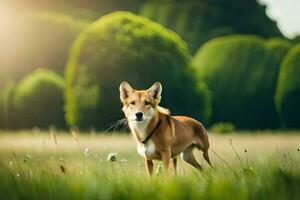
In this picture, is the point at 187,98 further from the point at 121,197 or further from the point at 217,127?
the point at 121,197

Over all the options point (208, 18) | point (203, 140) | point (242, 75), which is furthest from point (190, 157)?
point (208, 18)

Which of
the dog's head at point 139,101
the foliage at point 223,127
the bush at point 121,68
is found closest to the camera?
the dog's head at point 139,101

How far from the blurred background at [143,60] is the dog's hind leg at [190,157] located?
1.29 ft

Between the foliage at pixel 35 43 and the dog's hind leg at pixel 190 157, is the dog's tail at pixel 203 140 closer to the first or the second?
the dog's hind leg at pixel 190 157

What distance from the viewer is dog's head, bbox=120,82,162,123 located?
6.05 metres

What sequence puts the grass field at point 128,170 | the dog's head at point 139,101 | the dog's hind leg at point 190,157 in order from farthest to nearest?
1. the dog's hind leg at point 190,157
2. the dog's head at point 139,101
3. the grass field at point 128,170


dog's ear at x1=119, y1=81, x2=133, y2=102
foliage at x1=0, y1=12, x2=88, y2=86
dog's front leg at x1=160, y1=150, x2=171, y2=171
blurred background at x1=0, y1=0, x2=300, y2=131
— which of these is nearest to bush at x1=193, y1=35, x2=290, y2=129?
blurred background at x1=0, y1=0, x2=300, y2=131

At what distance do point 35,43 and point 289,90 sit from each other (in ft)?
6.54

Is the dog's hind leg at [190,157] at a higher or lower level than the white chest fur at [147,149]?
lower

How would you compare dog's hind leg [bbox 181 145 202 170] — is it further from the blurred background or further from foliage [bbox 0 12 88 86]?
foliage [bbox 0 12 88 86]

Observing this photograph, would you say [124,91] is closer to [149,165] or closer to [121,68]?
[149,165]

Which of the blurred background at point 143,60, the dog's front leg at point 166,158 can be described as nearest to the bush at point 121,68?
the blurred background at point 143,60

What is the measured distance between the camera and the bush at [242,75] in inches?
265

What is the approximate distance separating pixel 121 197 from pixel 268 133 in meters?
1.64
